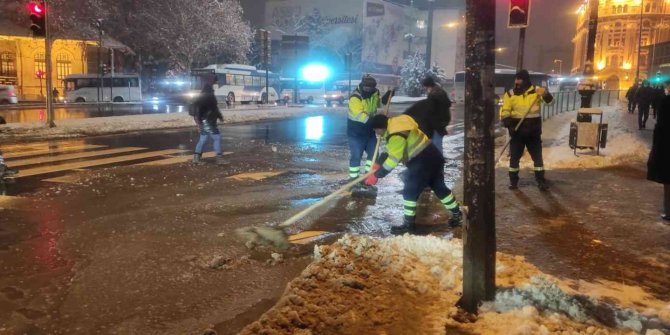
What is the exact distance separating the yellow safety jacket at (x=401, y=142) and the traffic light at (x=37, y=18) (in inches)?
562

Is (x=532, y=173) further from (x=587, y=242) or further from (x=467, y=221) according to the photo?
(x=467, y=221)

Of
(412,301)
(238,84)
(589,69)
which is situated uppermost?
(238,84)

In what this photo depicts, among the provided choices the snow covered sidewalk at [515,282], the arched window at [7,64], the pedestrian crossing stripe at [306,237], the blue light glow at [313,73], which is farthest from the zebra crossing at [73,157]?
the arched window at [7,64]

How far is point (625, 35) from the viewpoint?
9131 cm

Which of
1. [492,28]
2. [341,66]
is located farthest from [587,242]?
[341,66]

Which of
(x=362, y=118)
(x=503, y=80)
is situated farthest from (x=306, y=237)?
(x=503, y=80)

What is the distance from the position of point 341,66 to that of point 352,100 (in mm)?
65591

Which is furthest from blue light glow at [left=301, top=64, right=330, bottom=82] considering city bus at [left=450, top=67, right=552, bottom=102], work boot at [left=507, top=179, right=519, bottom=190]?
work boot at [left=507, top=179, right=519, bottom=190]

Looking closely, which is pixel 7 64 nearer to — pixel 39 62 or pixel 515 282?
pixel 39 62

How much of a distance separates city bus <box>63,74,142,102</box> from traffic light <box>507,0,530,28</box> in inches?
1326

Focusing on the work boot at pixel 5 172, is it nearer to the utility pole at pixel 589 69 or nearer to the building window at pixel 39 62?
the utility pole at pixel 589 69

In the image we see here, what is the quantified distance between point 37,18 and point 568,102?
22236mm

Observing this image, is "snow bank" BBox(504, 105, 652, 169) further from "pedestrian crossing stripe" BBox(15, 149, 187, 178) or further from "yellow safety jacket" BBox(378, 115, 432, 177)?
"pedestrian crossing stripe" BBox(15, 149, 187, 178)

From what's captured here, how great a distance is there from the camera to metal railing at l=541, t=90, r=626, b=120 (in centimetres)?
2183
